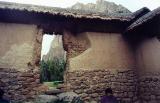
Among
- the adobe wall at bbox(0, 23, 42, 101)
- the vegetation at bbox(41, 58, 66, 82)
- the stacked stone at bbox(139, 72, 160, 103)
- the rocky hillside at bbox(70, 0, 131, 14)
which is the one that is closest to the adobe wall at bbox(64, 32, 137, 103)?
the stacked stone at bbox(139, 72, 160, 103)

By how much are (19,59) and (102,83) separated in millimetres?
3161

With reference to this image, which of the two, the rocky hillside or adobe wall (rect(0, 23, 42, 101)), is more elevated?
the rocky hillside

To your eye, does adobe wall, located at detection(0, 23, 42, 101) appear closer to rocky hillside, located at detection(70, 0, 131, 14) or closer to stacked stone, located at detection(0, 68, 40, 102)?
stacked stone, located at detection(0, 68, 40, 102)

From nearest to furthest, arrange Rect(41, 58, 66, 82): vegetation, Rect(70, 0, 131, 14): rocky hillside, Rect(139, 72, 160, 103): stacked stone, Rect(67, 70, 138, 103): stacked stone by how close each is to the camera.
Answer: Rect(139, 72, 160, 103): stacked stone → Rect(67, 70, 138, 103): stacked stone → Rect(41, 58, 66, 82): vegetation → Rect(70, 0, 131, 14): rocky hillside

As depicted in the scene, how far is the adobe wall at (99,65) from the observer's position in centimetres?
856

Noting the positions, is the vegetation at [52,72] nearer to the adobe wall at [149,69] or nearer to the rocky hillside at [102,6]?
the adobe wall at [149,69]

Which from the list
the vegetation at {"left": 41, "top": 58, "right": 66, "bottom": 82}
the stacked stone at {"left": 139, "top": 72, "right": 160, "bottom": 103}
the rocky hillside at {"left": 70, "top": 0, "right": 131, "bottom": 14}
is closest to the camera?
the stacked stone at {"left": 139, "top": 72, "right": 160, "bottom": 103}

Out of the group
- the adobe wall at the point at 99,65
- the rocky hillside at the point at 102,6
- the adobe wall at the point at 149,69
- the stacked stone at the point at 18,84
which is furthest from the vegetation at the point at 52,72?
the rocky hillside at the point at 102,6

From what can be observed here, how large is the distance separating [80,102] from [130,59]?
9.20ft

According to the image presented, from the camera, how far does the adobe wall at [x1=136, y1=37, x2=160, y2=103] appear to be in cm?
802

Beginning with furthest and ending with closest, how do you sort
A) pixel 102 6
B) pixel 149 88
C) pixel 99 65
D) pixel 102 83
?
pixel 102 6 → pixel 99 65 → pixel 102 83 → pixel 149 88

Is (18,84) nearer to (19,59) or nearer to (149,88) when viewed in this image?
(19,59)

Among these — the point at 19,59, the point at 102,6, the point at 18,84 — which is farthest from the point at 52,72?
the point at 102,6

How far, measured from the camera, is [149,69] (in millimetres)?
8398
